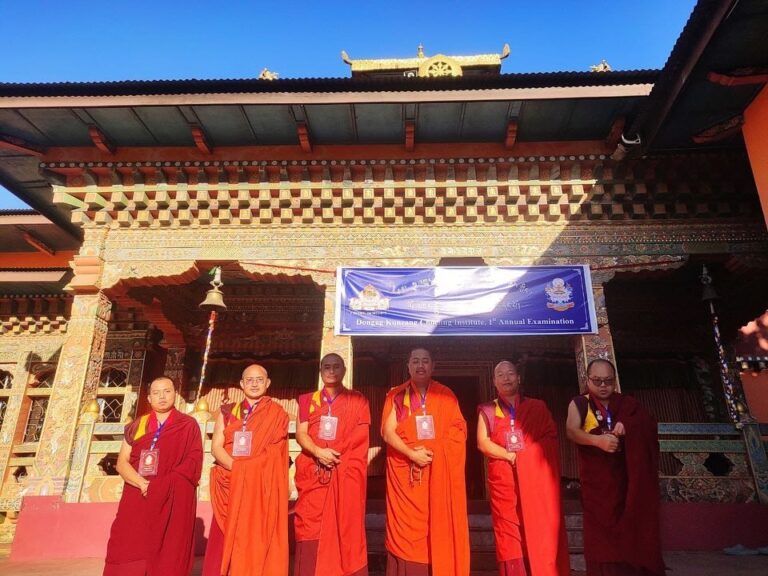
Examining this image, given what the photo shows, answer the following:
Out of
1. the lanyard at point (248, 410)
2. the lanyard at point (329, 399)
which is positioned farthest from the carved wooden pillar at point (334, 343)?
the lanyard at point (248, 410)

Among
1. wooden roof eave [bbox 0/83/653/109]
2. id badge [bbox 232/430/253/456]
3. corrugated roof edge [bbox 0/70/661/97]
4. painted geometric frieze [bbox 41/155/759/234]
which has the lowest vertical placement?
id badge [bbox 232/430/253/456]

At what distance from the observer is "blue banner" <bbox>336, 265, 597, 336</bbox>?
5.84 metres

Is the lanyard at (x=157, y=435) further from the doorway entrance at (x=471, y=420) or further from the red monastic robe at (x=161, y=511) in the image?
the doorway entrance at (x=471, y=420)

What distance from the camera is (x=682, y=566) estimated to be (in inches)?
170

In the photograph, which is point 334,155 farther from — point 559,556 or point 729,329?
point 729,329

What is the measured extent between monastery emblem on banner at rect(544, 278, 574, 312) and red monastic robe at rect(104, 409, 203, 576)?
422cm

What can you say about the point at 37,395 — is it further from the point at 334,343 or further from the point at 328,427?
the point at 328,427

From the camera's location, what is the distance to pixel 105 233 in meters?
6.43

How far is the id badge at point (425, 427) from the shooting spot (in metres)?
3.87

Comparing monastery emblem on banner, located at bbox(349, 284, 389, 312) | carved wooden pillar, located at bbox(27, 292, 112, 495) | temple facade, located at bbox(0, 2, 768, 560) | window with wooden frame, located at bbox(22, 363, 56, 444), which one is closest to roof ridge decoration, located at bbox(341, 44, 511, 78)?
temple facade, located at bbox(0, 2, 768, 560)

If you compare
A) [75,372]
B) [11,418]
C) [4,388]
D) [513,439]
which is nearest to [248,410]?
[513,439]

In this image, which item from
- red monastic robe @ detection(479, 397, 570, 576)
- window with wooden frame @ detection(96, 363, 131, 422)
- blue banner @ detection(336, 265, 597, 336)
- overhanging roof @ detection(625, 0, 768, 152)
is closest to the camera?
red monastic robe @ detection(479, 397, 570, 576)

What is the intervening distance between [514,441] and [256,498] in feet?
6.77

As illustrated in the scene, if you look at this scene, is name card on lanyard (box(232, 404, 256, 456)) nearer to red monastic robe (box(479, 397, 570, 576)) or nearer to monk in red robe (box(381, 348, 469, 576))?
monk in red robe (box(381, 348, 469, 576))
